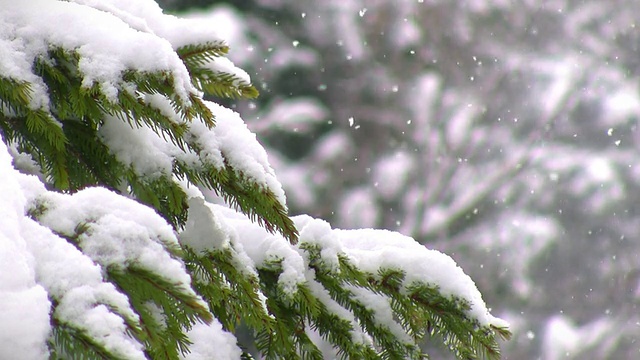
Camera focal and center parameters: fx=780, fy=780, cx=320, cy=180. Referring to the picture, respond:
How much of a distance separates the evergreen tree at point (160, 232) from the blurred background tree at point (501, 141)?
566 centimetres

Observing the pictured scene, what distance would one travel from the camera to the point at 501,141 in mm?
8258

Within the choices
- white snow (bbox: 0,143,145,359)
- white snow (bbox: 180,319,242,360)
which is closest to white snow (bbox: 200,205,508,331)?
white snow (bbox: 180,319,242,360)

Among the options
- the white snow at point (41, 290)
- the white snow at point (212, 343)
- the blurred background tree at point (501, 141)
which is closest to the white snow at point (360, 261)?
the white snow at point (212, 343)

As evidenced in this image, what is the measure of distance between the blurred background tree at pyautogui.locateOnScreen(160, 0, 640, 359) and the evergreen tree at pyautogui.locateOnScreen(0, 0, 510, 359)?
5660 mm

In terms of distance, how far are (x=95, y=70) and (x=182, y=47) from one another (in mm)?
204

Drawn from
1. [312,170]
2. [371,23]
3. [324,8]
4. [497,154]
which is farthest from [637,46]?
[312,170]

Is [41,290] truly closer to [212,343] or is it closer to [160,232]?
[160,232]

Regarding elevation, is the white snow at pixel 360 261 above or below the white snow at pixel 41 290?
above

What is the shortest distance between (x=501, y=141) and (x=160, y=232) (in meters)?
7.65

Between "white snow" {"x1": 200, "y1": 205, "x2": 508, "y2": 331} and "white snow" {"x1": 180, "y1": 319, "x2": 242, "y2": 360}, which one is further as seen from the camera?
"white snow" {"x1": 200, "y1": 205, "x2": 508, "y2": 331}

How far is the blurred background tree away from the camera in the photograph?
7441 millimetres

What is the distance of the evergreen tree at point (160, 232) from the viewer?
2.59ft

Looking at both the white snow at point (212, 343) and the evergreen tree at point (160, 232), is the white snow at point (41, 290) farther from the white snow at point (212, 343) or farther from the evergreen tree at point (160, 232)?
the white snow at point (212, 343)

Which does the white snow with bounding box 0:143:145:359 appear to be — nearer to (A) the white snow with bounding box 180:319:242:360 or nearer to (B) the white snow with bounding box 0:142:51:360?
(B) the white snow with bounding box 0:142:51:360
